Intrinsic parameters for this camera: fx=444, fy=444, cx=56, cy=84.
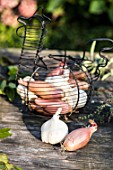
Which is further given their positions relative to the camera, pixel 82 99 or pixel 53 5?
pixel 53 5

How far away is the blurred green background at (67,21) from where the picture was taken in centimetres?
340

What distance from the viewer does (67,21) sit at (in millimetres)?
3855

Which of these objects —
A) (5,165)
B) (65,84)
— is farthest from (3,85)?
(5,165)

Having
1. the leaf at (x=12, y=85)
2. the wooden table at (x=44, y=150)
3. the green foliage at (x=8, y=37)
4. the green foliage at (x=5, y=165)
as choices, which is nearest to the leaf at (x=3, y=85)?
the leaf at (x=12, y=85)

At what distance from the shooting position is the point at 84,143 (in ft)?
4.23

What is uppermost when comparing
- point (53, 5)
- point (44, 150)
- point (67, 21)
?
point (53, 5)

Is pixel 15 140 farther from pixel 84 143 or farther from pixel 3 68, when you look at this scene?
pixel 3 68

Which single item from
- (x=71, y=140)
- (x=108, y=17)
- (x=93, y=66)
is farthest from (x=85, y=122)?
(x=108, y=17)

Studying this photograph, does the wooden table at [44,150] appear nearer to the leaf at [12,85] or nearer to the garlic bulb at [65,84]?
the garlic bulb at [65,84]

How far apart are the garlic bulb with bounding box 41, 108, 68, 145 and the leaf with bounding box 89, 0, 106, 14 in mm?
2171

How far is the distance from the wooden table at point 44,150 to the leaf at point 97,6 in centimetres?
204

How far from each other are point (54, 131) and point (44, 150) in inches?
2.5

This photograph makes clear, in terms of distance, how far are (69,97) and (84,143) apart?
0.23 metres

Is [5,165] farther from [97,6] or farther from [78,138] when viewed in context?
[97,6]
